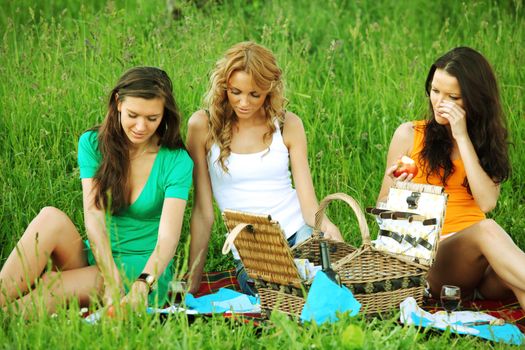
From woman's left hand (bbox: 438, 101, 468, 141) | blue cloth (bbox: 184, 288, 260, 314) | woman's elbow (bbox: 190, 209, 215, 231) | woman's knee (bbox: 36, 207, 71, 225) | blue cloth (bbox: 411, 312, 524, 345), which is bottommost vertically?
blue cloth (bbox: 184, 288, 260, 314)

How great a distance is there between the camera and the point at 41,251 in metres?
4.51

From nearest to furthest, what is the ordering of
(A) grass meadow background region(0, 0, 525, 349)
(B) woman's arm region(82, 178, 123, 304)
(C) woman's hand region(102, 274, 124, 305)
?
(C) woman's hand region(102, 274, 124, 305) < (B) woman's arm region(82, 178, 123, 304) < (A) grass meadow background region(0, 0, 525, 349)

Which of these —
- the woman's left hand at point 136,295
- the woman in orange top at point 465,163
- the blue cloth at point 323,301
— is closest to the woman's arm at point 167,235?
the woman's left hand at point 136,295

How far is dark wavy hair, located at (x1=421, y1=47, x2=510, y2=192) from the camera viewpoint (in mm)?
4836

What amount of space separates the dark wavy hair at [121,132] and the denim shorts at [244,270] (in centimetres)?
80

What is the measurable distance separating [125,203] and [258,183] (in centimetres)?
80

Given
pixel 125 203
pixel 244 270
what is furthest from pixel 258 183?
pixel 125 203

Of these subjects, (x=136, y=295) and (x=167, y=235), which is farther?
(x=167, y=235)

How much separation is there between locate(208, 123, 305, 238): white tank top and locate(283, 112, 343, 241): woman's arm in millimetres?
51

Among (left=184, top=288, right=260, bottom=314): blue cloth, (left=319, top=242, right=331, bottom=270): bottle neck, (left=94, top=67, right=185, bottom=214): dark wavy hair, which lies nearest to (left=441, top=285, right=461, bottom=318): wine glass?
(left=319, top=242, right=331, bottom=270): bottle neck

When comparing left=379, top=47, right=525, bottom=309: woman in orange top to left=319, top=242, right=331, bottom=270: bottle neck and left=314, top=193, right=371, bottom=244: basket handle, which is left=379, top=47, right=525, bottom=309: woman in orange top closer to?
left=314, top=193, right=371, bottom=244: basket handle

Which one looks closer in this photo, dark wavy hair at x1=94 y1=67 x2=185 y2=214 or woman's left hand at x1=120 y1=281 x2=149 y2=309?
woman's left hand at x1=120 y1=281 x2=149 y2=309

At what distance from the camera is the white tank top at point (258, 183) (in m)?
5.06

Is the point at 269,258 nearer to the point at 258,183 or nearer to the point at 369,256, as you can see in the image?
the point at 369,256
